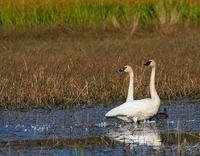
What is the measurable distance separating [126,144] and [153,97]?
92.4 inches

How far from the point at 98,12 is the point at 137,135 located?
14.9m

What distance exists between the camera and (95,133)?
11.5 metres

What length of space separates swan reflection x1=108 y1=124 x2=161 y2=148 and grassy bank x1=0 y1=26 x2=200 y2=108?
2.03m

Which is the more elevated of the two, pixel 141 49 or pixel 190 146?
pixel 141 49

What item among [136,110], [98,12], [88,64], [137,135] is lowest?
[137,135]

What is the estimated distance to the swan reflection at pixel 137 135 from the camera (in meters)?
10.7

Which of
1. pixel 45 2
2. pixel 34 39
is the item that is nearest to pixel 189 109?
pixel 34 39

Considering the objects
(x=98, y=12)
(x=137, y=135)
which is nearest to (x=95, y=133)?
(x=137, y=135)

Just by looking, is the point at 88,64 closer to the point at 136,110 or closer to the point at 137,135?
the point at 136,110

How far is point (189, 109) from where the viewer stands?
44.3 feet

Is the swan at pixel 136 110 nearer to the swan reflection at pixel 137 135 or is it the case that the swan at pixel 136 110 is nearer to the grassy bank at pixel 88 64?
the swan reflection at pixel 137 135

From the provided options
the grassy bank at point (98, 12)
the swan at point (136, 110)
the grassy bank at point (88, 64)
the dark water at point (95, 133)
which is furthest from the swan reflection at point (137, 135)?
the grassy bank at point (98, 12)

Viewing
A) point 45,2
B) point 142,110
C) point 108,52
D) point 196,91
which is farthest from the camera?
point 45,2

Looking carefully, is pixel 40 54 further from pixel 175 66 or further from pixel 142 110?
pixel 142 110
